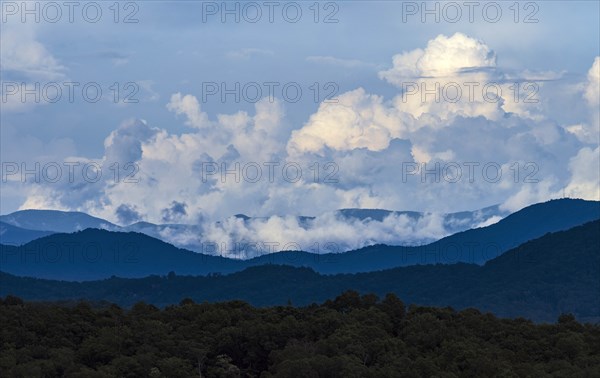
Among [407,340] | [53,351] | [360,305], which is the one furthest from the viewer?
[360,305]

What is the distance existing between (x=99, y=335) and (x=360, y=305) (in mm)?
44038

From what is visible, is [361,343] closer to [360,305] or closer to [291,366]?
[291,366]

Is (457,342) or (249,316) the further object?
(249,316)

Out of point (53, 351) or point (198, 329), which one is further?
point (198, 329)

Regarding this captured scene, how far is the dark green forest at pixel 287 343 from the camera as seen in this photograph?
407ft

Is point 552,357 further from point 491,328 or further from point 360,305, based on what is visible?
point 360,305

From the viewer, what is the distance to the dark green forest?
124188 mm

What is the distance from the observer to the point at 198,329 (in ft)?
486

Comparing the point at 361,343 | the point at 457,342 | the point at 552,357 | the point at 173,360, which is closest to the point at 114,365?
the point at 173,360

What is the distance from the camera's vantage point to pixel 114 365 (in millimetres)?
126938

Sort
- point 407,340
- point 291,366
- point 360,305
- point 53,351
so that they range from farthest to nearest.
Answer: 1. point 360,305
2. point 407,340
3. point 53,351
4. point 291,366

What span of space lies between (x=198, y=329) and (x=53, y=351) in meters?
21.4

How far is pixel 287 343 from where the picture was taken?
143500 mm

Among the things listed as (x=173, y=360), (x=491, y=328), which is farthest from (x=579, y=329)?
(x=173, y=360)
